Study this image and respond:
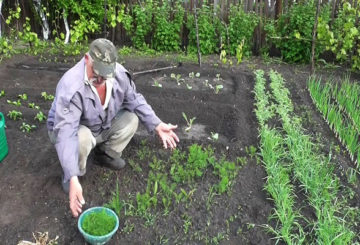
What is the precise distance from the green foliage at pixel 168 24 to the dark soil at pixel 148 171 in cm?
146

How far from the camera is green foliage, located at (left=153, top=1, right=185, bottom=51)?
272 inches

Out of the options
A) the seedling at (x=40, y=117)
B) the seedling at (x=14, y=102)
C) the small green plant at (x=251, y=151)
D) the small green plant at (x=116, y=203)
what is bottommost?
the small green plant at (x=116, y=203)

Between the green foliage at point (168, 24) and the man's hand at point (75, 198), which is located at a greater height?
the green foliage at point (168, 24)

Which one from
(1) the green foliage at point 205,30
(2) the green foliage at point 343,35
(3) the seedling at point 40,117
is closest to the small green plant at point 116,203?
(3) the seedling at point 40,117

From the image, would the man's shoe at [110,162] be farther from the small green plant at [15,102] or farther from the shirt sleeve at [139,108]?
the small green plant at [15,102]

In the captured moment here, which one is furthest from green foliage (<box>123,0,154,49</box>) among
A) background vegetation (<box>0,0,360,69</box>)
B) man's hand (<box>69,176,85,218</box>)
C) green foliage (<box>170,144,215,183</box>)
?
man's hand (<box>69,176,85,218</box>)

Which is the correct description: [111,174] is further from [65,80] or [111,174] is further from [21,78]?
[21,78]

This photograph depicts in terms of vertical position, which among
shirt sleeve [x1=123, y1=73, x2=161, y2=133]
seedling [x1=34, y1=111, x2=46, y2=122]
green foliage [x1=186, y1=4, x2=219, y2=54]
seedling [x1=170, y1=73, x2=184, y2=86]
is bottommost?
seedling [x1=34, y1=111, x2=46, y2=122]

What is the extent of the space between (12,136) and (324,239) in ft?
10.2

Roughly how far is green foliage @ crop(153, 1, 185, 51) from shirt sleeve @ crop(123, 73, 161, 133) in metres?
3.57

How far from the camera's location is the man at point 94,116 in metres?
→ 2.83

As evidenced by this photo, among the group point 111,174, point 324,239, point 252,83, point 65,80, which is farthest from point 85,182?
point 252,83

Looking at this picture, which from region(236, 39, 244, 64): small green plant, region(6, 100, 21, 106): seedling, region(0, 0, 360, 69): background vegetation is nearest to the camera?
region(6, 100, 21, 106): seedling

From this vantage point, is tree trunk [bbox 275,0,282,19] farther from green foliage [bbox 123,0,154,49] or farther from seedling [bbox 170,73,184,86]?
seedling [bbox 170,73,184,86]
